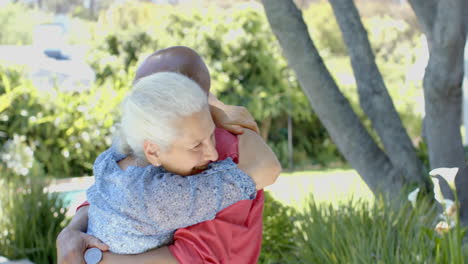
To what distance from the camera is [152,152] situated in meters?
1.82

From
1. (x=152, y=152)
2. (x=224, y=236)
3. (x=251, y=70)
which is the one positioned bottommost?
(x=251, y=70)

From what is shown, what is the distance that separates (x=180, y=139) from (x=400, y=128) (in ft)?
8.43

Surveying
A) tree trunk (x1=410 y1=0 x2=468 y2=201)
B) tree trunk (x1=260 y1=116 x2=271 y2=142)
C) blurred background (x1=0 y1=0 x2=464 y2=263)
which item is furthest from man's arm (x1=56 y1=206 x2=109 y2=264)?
tree trunk (x1=260 y1=116 x2=271 y2=142)

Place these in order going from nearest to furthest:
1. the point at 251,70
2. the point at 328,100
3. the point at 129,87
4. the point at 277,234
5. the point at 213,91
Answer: the point at 328,100, the point at 277,234, the point at 129,87, the point at 213,91, the point at 251,70

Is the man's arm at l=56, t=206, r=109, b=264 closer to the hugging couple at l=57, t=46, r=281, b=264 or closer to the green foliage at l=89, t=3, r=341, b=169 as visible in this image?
the hugging couple at l=57, t=46, r=281, b=264

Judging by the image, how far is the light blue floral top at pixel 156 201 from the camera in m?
1.78

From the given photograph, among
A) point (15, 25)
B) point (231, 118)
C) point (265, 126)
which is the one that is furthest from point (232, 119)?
point (15, 25)

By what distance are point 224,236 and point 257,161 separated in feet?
0.87

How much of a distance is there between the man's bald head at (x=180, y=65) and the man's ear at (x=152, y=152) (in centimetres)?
34

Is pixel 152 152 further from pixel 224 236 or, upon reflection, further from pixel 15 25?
pixel 15 25

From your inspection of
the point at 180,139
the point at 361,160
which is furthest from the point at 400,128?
the point at 180,139

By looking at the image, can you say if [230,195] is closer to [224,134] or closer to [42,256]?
[224,134]

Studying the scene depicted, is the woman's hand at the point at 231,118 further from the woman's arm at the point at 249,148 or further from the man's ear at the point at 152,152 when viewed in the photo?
the man's ear at the point at 152,152

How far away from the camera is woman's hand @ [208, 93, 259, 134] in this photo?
6.69 ft
